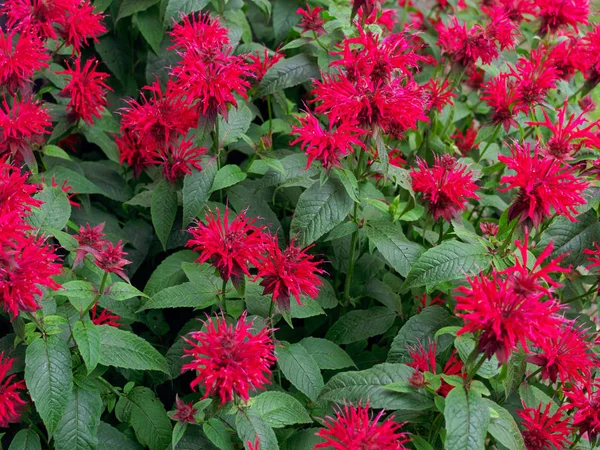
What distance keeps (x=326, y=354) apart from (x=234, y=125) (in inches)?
21.5

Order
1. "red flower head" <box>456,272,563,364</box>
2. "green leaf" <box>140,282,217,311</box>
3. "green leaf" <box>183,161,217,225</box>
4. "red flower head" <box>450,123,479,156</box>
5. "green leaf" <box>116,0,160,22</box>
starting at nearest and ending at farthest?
"red flower head" <box>456,272,563,364</box> < "green leaf" <box>140,282,217,311</box> < "green leaf" <box>183,161,217,225</box> < "green leaf" <box>116,0,160,22</box> < "red flower head" <box>450,123,479,156</box>

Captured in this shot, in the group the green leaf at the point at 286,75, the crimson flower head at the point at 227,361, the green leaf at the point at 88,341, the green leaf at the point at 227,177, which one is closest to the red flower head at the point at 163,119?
the green leaf at the point at 227,177

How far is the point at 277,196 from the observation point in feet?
5.89

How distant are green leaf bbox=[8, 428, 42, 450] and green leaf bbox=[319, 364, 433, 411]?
51 cm

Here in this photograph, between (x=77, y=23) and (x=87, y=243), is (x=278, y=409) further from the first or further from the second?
(x=77, y=23)

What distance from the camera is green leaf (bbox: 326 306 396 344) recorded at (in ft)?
5.04

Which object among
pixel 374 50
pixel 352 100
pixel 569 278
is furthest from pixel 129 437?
pixel 569 278

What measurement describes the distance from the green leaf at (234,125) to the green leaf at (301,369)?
483 millimetres

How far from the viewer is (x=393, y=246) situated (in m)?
1.44

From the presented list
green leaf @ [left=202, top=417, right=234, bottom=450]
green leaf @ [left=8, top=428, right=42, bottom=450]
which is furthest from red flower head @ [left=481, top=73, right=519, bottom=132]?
green leaf @ [left=8, top=428, right=42, bottom=450]

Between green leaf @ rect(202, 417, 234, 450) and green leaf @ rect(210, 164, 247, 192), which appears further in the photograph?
green leaf @ rect(210, 164, 247, 192)

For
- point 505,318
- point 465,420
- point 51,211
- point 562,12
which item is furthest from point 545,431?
point 562,12

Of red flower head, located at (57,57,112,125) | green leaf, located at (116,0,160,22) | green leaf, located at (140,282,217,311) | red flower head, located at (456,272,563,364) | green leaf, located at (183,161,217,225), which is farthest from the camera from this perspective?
green leaf, located at (116,0,160,22)

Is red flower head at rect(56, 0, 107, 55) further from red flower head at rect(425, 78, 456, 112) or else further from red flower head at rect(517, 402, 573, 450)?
red flower head at rect(517, 402, 573, 450)
